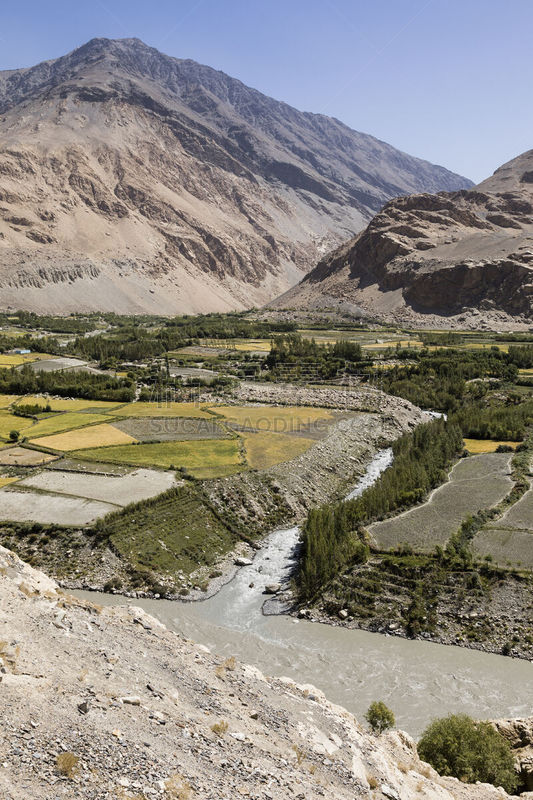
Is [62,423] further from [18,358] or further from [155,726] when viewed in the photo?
[18,358]

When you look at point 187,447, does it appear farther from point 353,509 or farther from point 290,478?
point 353,509

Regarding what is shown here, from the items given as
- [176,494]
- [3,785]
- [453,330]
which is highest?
[453,330]

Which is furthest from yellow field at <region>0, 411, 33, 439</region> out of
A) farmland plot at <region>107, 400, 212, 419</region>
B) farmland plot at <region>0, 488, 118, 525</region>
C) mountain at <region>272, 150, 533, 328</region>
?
mountain at <region>272, 150, 533, 328</region>

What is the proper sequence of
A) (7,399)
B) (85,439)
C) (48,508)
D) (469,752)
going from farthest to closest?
(7,399) → (85,439) → (48,508) → (469,752)

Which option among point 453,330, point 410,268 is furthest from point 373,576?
point 410,268

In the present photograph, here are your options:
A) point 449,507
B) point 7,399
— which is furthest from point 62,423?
point 449,507

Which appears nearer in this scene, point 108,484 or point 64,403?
point 108,484

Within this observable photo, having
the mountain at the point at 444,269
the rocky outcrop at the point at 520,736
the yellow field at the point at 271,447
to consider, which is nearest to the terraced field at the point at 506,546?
the rocky outcrop at the point at 520,736
